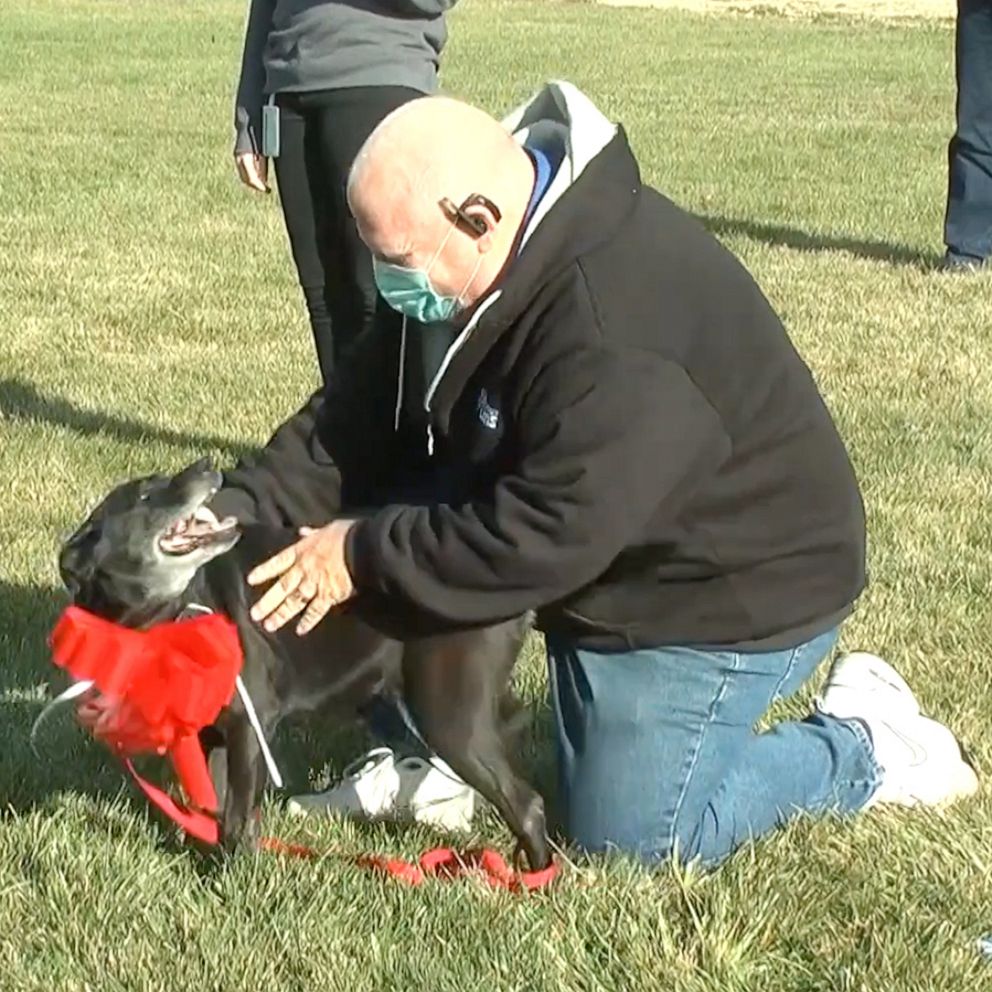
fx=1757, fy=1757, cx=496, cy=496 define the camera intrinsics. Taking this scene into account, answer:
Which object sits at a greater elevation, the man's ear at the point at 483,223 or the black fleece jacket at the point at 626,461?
the man's ear at the point at 483,223

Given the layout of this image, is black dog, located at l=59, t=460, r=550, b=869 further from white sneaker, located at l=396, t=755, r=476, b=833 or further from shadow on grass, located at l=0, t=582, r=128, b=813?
shadow on grass, located at l=0, t=582, r=128, b=813

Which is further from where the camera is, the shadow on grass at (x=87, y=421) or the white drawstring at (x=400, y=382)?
the shadow on grass at (x=87, y=421)

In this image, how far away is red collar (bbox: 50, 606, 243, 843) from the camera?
3207 millimetres

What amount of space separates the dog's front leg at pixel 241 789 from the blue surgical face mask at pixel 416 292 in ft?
2.91

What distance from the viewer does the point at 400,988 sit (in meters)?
3.00

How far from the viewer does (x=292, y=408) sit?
22.6ft

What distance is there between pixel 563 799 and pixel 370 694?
1.49 ft

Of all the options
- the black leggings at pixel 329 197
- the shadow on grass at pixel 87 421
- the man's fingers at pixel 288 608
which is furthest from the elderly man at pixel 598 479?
the shadow on grass at pixel 87 421

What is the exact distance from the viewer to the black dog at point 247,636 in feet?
10.8

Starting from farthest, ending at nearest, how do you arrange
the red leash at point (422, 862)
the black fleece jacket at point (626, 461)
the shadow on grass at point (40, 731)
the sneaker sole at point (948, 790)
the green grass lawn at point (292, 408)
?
the shadow on grass at point (40, 731) → the sneaker sole at point (948, 790) → the red leash at point (422, 862) → the green grass lawn at point (292, 408) → the black fleece jacket at point (626, 461)

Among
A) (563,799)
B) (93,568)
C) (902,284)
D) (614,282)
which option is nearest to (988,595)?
(563,799)

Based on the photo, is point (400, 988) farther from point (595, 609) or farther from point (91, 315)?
point (91, 315)

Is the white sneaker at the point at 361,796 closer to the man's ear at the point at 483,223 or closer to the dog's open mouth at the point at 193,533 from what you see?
the dog's open mouth at the point at 193,533

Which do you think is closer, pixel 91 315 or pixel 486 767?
pixel 486 767
